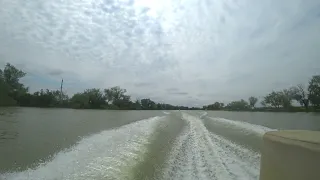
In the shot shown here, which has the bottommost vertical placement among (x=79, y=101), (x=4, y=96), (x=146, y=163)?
(x=146, y=163)

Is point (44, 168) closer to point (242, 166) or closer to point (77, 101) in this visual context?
point (242, 166)

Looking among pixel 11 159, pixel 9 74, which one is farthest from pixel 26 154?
pixel 9 74

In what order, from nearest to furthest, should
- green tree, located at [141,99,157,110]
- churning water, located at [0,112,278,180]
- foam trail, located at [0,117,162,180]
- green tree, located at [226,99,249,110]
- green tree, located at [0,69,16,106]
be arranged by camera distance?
foam trail, located at [0,117,162,180] < churning water, located at [0,112,278,180] < green tree, located at [0,69,16,106] < green tree, located at [226,99,249,110] < green tree, located at [141,99,157,110]

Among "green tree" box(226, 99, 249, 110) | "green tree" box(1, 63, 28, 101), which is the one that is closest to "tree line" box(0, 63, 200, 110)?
"green tree" box(1, 63, 28, 101)

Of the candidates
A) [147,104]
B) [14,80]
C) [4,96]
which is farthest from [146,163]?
[147,104]

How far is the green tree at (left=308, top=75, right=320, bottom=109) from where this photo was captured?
5173 centimetres

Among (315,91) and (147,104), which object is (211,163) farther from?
(147,104)

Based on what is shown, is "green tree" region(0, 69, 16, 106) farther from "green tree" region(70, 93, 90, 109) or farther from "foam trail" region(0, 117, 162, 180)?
"foam trail" region(0, 117, 162, 180)

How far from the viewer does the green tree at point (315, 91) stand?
51.7 metres

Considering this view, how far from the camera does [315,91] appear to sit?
52094 mm

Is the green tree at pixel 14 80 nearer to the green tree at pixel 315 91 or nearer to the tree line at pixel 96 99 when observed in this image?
the tree line at pixel 96 99

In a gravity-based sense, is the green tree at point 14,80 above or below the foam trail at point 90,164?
above

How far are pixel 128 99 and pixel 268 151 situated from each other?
85353mm

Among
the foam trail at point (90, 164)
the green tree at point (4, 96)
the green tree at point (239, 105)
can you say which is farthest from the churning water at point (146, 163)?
the green tree at point (239, 105)
